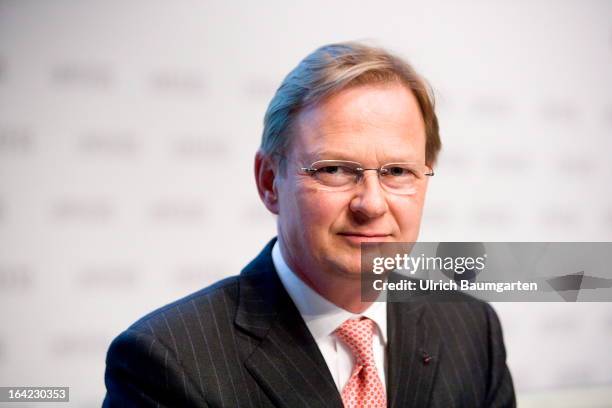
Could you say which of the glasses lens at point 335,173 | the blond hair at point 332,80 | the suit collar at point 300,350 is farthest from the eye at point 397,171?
the suit collar at point 300,350

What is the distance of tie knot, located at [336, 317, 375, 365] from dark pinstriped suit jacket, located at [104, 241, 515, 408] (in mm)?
100

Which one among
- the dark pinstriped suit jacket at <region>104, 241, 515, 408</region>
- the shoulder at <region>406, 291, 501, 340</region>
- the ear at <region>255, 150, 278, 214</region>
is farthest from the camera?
the shoulder at <region>406, 291, 501, 340</region>

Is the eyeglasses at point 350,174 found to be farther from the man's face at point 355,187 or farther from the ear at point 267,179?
the ear at point 267,179

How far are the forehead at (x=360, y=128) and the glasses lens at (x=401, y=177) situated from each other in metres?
0.02

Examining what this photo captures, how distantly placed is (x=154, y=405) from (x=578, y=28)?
115 inches

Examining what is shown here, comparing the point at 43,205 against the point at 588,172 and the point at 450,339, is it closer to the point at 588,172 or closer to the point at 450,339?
the point at 450,339

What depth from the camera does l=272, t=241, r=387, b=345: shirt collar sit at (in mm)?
1632

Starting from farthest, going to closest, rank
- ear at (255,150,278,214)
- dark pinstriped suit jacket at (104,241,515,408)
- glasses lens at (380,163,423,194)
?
ear at (255,150,278,214) < glasses lens at (380,163,423,194) < dark pinstriped suit jacket at (104,241,515,408)

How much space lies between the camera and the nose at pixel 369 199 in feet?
4.96

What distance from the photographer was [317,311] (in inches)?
64.7

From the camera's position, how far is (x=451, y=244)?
2.83 metres

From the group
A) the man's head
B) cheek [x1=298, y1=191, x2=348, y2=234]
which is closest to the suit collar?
the man's head

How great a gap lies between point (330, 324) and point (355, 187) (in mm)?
417

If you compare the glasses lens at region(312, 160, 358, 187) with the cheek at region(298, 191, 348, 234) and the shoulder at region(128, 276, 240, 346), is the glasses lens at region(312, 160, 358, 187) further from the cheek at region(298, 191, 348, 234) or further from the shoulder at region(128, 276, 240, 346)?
the shoulder at region(128, 276, 240, 346)
